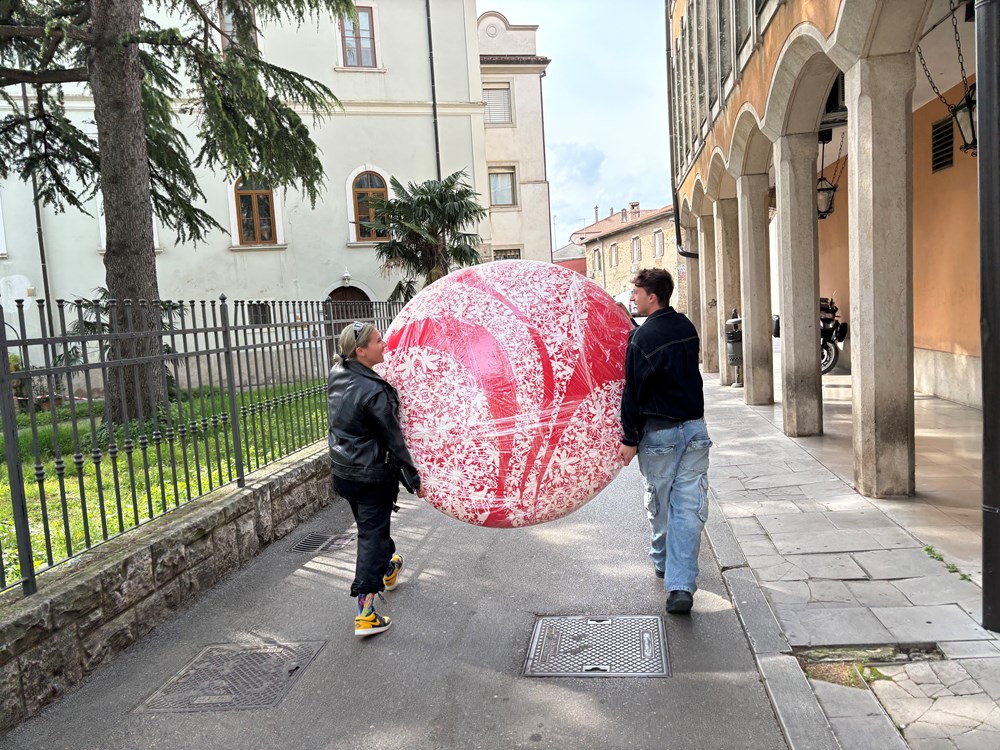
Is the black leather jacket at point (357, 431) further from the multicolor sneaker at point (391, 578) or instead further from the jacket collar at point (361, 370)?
the multicolor sneaker at point (391, 578)

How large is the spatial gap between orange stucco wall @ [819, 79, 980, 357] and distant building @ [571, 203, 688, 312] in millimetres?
23381

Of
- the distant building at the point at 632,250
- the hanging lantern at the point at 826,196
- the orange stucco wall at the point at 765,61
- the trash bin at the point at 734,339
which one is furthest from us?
the distant building at the point at 632,250

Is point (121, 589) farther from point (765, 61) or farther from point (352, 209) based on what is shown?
point (352, 209)

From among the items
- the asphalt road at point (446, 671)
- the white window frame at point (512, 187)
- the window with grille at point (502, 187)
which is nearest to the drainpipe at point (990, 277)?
the asphalt road at point (446, 671)

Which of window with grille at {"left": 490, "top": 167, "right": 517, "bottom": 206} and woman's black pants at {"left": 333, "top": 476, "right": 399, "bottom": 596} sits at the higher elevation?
window with grille at {"left": 490, "top": 167, "right": 517, "bottom": 206}

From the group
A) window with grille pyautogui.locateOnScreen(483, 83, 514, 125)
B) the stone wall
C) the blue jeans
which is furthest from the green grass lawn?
window with grille pyautogui.locateOnScreen(483, 83, 514, 125)

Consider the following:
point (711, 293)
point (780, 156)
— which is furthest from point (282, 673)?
point (711, 293)

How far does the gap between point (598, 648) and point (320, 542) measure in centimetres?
305

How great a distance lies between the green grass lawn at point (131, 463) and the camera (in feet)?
14.7

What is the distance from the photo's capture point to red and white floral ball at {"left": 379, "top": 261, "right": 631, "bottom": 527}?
135 inches

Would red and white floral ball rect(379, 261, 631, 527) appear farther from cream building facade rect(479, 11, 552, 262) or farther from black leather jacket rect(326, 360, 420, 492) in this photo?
cream building facade rect(479, 11, 552, 262)

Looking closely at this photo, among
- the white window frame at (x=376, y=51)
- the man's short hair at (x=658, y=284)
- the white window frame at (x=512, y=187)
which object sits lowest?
the man's short hair at (x=658, y=284)

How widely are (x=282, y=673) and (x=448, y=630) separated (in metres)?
0.95

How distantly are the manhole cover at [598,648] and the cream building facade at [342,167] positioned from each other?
63.2 ft
